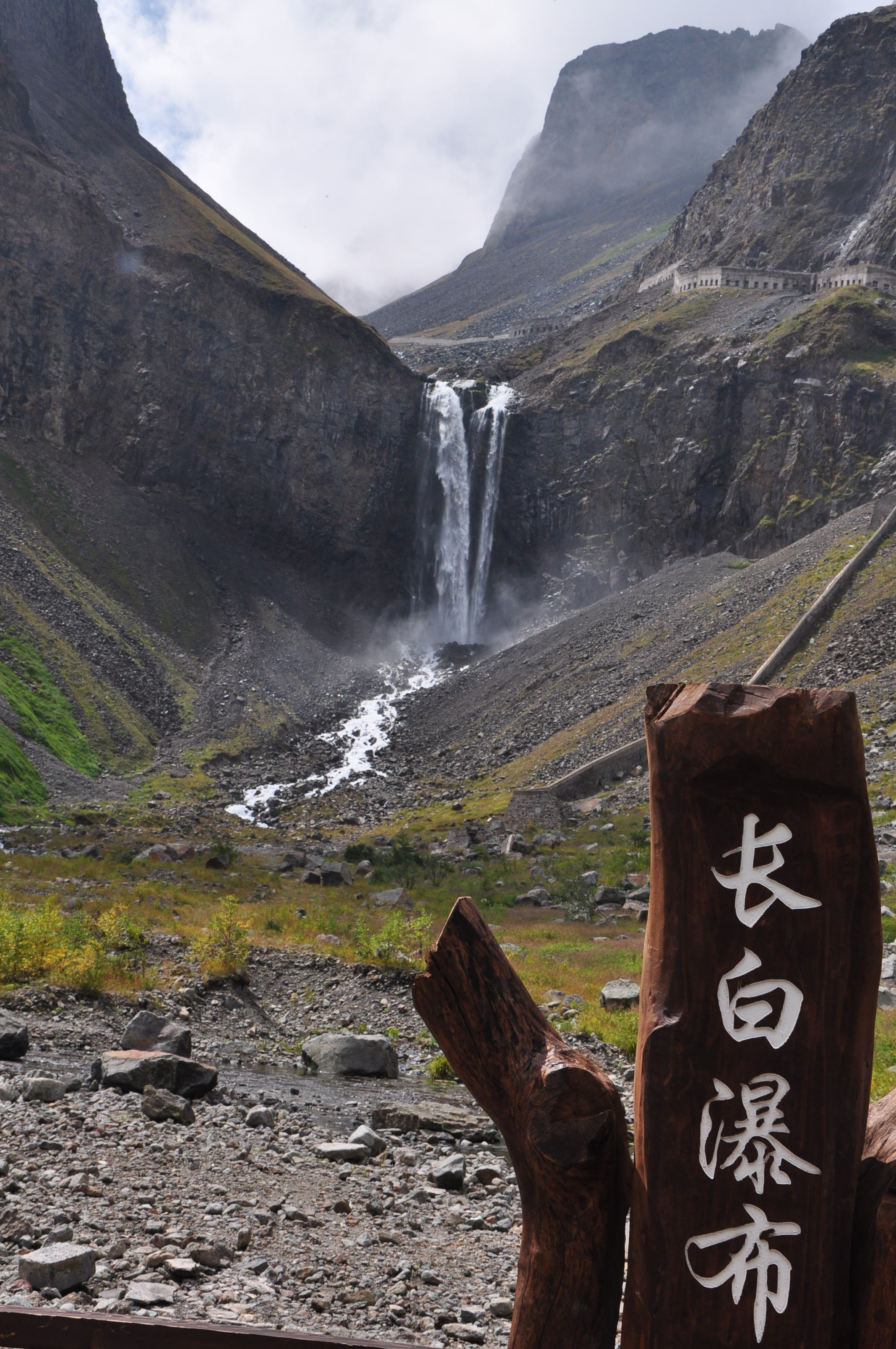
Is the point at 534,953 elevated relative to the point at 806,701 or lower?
elevated

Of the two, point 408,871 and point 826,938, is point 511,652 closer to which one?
point 408,871

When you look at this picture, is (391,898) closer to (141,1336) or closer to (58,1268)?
(58,1268)

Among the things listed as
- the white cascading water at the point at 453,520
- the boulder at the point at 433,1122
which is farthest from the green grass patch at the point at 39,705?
the white cascading water at the point at 453,520

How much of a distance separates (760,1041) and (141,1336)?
7.51 ft

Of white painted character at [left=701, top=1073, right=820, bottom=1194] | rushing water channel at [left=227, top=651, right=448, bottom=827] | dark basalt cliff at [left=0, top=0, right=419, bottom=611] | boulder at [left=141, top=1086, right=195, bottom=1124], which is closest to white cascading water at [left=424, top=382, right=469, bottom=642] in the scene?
dark basalt cliff at [left=0, top=0, right=419, bottom=611]

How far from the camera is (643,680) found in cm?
4412

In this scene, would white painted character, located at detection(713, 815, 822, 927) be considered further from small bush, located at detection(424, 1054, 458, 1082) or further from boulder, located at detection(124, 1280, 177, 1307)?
small bush, located at detection(424, 1054, 458, 1082)

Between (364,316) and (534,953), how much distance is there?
189750 mm

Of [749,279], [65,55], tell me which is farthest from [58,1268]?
[65,55]

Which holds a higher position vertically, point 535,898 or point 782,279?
point 782,279

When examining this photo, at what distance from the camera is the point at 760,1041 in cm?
335

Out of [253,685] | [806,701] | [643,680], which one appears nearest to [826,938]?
[806,701]

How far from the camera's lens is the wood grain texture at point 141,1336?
3.26 metres

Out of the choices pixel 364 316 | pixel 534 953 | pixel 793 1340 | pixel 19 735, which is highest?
pixel 364 316
